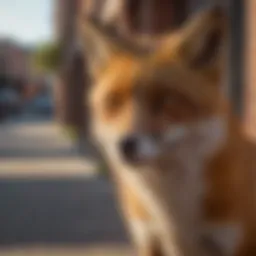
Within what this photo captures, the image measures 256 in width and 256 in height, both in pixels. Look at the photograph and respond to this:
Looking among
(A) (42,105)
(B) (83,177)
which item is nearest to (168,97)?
(B) (83,177)

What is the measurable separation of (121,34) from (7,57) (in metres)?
51.3

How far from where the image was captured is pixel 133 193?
2.91 metres

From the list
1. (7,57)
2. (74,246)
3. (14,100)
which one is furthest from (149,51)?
(7,57)

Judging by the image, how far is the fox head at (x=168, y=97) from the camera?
266 cm

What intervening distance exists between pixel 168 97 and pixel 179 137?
0.15m

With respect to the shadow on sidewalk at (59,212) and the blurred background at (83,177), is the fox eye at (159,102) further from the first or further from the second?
the shadow on sidewalk at (59,212)

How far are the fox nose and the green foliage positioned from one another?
27997 mm

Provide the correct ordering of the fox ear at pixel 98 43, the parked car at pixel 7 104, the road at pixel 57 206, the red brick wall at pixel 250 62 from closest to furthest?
1. the fox ear at pixel 98 43
2. the red brick wall at pixel 250 62
3. the road at pixel 57 206
4. the parked car at pixel 7 104

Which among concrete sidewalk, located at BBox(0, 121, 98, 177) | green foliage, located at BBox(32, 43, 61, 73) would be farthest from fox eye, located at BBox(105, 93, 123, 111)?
green foliage, located at BBox(32, 43, 61, 73)

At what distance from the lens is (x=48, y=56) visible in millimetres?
31141

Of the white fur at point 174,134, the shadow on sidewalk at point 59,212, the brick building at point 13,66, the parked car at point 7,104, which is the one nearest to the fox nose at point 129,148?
the white fur at point 174,134

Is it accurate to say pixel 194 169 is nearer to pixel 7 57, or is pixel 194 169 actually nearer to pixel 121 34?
pixel 121 34

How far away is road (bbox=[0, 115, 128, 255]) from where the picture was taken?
7.30 m

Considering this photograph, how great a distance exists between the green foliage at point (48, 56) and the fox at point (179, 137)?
27.8 meters
